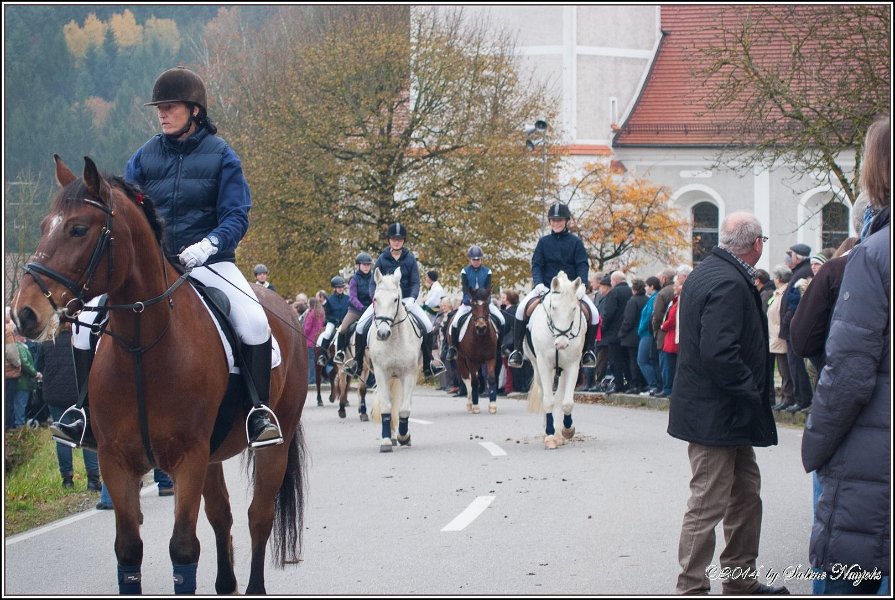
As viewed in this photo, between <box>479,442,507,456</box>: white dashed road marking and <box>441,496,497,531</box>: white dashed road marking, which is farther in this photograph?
<box>479,442,507,456</box>: white dashed road marking

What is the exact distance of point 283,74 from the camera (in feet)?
154

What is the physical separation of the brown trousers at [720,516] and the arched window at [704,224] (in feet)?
144

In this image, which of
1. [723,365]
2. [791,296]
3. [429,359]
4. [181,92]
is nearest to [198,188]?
[181,92]

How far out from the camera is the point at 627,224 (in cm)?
4462

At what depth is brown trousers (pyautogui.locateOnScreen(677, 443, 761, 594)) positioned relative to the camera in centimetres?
691

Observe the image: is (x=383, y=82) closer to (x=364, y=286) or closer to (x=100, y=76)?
(x=100, y=76)

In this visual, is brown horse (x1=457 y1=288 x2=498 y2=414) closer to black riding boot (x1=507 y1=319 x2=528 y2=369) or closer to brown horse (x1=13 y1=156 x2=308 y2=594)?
black riding boot (x1=507 y1=319 x2=528 y2=369)

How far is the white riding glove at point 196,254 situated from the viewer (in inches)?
268

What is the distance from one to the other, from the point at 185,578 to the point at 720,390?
3.14 meters

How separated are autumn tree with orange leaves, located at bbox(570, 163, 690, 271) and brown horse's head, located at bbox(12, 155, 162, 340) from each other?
38195mm

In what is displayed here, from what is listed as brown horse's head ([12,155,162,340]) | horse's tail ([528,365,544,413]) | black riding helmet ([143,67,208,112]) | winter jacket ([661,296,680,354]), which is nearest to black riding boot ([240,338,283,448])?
brown horse's head ([12,155,162,340])

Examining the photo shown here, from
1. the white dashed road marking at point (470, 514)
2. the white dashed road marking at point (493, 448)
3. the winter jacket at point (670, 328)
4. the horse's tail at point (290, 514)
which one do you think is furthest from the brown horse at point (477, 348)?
the horse's tail at point (290, 514)

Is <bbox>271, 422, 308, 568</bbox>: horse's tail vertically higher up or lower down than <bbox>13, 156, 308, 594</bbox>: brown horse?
lower down

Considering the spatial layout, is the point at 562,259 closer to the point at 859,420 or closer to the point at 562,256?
the point at 562,256
